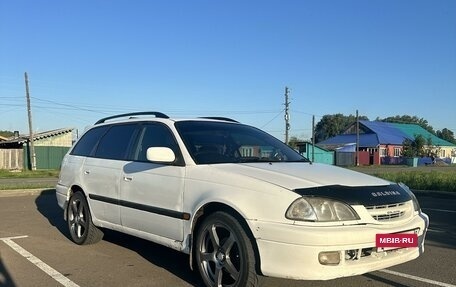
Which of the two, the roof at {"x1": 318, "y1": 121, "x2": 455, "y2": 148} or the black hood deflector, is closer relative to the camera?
the black hood deflector

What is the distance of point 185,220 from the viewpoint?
5.07 m

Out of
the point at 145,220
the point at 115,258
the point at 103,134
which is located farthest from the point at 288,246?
the point at 103,134

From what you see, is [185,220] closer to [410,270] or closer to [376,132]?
[410,270]

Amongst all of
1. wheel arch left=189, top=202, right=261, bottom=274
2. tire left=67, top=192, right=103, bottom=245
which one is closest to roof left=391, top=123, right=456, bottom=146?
tire left=67, top=192, right=103, bottom=245

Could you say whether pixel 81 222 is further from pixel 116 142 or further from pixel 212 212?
pixel 212 212

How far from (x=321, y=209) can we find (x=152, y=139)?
8.30ft

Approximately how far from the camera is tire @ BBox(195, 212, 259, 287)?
436 centimetres

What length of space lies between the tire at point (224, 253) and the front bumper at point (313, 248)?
15cm

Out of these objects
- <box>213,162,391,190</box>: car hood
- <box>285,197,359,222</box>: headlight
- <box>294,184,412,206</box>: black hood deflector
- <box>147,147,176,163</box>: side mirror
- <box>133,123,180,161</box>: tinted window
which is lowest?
<box>285,197,359,222</box>: headlight

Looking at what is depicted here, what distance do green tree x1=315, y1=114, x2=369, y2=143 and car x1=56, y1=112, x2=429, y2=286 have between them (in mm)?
115308

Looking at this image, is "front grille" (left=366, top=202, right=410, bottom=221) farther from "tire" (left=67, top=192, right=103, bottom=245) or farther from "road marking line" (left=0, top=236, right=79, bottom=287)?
"tire" (left=67, top=192, right=103, bottom=245)

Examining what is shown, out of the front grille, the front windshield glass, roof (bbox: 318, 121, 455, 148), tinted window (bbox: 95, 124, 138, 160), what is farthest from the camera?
roof (bbox: 318, 121, 455, 148)

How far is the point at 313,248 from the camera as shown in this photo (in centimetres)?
405

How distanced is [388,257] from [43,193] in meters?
11.8
